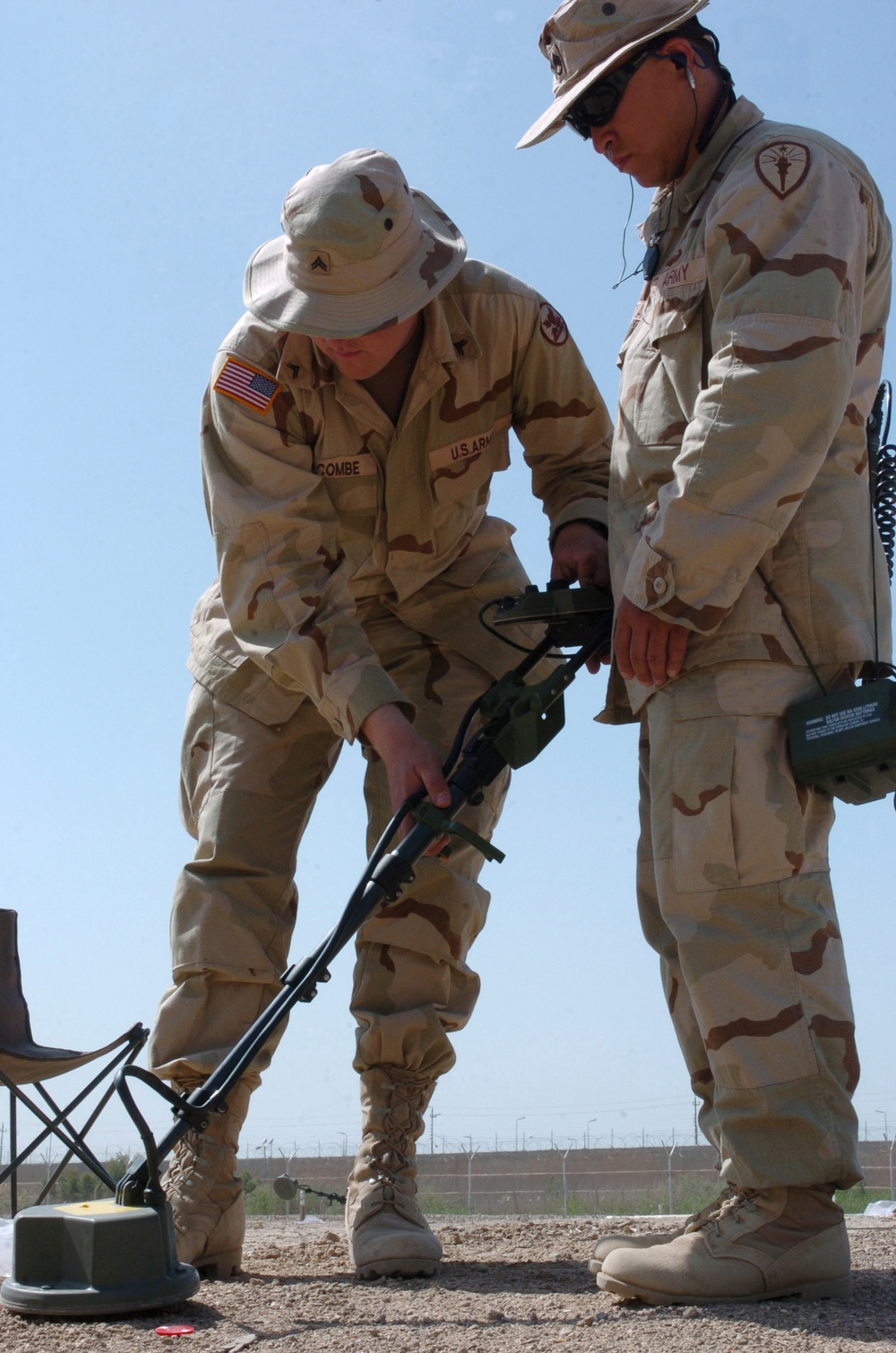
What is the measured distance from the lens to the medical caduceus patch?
2.75 metres

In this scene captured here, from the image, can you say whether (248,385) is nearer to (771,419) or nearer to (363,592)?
Answer: (363,592)

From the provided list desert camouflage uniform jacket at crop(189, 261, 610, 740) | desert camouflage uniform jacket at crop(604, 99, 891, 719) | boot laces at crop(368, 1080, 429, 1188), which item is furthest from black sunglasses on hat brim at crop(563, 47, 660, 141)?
boot laces at crop(368, 1080, 429, 1188)

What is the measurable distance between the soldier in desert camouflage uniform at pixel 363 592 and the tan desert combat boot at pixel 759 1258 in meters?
0.85

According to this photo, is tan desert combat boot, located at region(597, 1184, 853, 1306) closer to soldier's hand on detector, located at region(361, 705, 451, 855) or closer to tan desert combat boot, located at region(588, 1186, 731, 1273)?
tan desert combat boot, located at region(588, 1186, 731, 1273)

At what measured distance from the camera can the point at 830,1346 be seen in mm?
2127

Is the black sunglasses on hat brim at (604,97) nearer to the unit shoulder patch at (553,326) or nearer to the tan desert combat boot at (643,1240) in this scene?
the unit shoulder patch at (553,326)

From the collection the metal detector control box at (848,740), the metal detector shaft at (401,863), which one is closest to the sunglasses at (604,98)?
the metal detector shaft at (401,863)

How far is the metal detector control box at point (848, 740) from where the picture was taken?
257cm

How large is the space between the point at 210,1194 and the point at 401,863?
1111mm

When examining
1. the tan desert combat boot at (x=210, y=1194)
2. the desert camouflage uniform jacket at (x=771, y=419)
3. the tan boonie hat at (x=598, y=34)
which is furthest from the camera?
the tan desert combat boot at (x=210, y=1194)

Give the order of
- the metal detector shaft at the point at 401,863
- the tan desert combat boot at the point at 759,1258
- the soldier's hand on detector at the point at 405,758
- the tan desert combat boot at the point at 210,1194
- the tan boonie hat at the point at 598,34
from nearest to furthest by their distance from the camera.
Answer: the tan desert combat boot at the point at 759,1258 < the metal detector shaft at the point at 401,863 < the tan boonie hat at the point at 598,34 < the soldier's hand on detector at the point at 405,758 < the tan desert combat boot at the point at 210,1194

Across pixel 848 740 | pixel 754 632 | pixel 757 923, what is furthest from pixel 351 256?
pixel 757 923

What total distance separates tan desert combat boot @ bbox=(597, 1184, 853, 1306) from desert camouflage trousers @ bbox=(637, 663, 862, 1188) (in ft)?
0.19

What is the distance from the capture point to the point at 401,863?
3.03 metres
